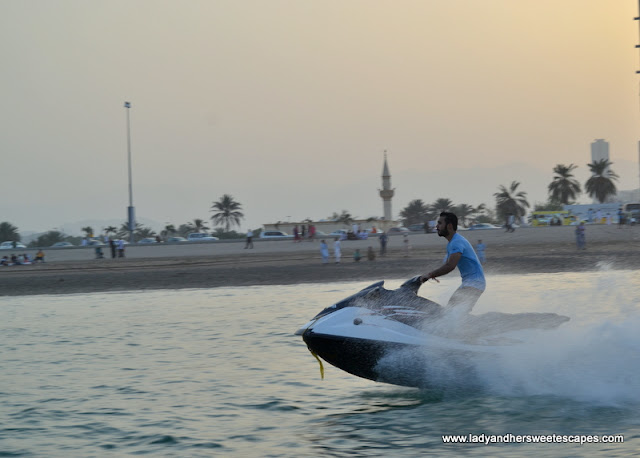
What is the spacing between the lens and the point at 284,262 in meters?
40.5

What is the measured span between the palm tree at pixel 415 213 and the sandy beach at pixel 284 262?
67.0 meters

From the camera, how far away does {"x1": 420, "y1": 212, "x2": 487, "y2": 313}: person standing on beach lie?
8508 mm

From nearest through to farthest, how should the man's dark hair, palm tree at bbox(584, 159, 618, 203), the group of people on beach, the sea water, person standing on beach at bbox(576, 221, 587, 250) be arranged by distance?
the sea water → the man's dark hair → person standing on beach at bbox(576, 221, 587, 250) → the group of people on beach → palm tree at bbox(584, 159, 618, 203)

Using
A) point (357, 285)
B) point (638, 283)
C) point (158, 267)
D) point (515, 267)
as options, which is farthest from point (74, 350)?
point (158, 267)

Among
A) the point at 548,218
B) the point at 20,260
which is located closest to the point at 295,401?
the point at 20,260

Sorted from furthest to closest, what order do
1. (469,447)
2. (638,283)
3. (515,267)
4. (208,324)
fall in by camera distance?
(515,267)
(638,283)
(208,324)
(469,447)

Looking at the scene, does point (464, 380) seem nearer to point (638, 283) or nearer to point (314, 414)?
point (314, 414)

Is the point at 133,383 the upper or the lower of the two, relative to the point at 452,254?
lower

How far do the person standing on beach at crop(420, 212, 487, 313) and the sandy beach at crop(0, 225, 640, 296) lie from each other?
19.7 meters

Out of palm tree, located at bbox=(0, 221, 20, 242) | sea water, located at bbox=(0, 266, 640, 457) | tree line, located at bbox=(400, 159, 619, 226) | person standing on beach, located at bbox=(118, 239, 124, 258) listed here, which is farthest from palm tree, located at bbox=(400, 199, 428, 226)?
sea water, located at bbox=(0, 266, 640, 457)

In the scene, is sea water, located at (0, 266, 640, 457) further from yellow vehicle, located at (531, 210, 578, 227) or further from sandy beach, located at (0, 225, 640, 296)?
yellow vehicle, located at (531, 210, 578, 227)

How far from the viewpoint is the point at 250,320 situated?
672 inches

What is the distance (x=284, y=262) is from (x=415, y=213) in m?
87.2

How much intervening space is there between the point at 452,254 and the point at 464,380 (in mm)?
1390
